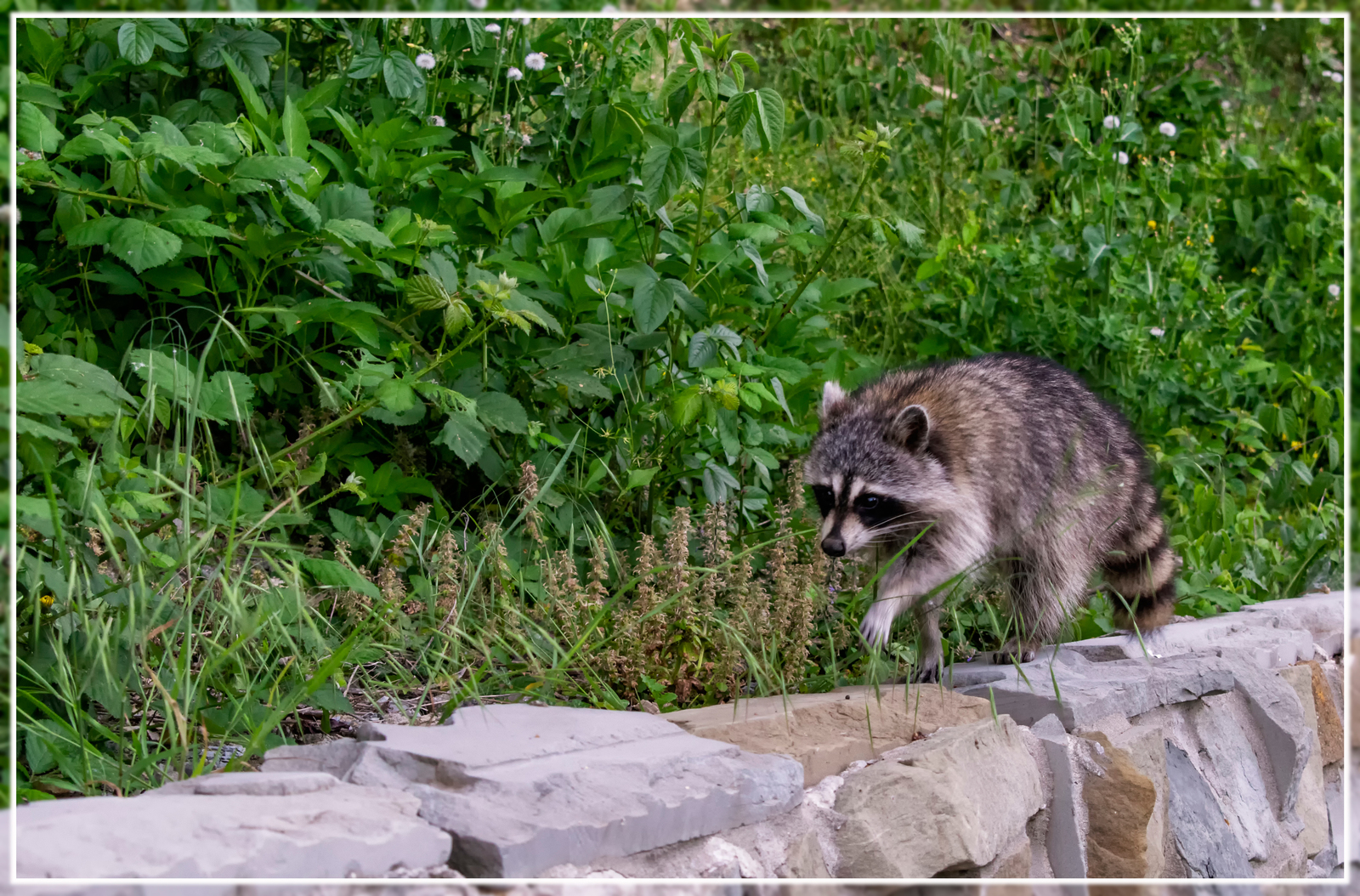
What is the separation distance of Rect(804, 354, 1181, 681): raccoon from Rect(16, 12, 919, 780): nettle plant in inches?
8.7

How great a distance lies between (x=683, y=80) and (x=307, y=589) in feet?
5.29

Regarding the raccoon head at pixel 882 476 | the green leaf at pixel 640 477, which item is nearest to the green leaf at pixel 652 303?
the green leaf at pixel 640 477

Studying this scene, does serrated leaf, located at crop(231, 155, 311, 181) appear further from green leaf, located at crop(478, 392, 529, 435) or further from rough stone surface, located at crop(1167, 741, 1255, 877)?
rough stone surface, located at crop(1167, 741, 1255, 877)

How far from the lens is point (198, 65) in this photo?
3.64 meters

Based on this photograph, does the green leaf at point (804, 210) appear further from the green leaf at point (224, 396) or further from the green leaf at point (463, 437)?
the green leaf at point (224, 396)

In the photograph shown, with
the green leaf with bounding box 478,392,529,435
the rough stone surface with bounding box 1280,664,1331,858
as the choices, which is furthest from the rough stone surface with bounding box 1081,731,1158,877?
the green leaf with bounding box 478,392,529,435

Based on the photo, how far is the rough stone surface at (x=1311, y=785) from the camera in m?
3.90

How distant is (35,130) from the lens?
9.61ft

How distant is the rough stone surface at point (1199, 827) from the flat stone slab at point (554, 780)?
4.86ft

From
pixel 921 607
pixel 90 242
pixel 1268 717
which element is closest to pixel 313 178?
pixel 90 242

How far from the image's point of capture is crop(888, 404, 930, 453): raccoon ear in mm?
3516

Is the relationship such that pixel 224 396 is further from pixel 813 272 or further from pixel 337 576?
pixel 813 272

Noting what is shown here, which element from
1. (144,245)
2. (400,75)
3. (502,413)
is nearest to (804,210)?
(502,413)

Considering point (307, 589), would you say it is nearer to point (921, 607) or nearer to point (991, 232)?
point (921, 607)
